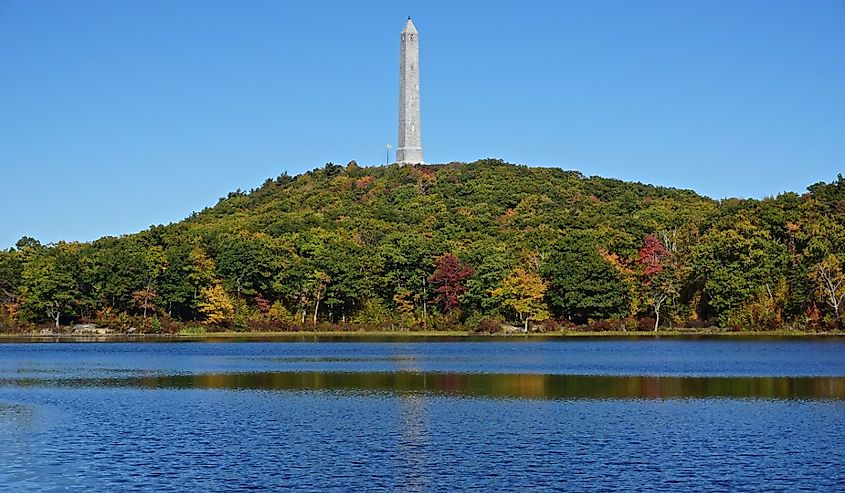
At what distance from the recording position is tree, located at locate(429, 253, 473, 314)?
8925 centimetres

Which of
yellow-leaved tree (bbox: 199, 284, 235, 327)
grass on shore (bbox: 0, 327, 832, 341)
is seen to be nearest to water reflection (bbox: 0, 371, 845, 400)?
grass on shore (bbox: 0, 327, 832, 341)

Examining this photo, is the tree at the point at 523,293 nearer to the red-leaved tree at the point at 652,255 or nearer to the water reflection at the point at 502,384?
the red-leaved tree at the point at 652,255

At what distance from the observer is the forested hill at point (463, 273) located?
82.1 meters

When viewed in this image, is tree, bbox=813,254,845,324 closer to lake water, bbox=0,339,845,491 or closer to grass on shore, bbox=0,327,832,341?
grass on shore, bbox=0,327,832,341

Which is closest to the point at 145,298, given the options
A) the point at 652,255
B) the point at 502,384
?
the point at 652,255

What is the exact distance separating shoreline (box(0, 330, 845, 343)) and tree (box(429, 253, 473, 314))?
2.88 metres

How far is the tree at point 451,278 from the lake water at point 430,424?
29398mm

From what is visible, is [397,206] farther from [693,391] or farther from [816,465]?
[816,465]

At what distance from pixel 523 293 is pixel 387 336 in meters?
11.1

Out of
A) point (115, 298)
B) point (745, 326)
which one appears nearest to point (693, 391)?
point (745, 326)

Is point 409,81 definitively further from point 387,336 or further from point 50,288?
point 50,288

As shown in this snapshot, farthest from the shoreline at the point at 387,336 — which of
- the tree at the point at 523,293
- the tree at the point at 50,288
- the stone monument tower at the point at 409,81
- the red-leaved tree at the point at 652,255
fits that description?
the stone monument tower at the point at 409,81

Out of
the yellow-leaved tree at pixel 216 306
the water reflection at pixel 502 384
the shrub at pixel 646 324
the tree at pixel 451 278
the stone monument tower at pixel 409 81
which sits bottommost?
the water reflection at pixel 502 384

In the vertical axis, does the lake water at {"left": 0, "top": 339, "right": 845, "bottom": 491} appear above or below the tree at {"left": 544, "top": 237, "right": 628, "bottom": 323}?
below
